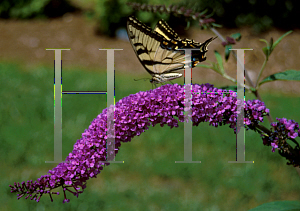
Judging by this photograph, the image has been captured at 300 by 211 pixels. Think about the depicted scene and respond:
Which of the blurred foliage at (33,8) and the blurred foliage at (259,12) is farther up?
the blurred foliage at (33,8)

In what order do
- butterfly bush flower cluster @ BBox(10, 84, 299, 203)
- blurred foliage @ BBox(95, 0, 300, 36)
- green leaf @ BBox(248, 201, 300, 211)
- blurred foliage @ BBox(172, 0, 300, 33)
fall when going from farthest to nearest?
blurred foliage @ BBox(172, 0, 300, 33) → blurred foliage @ BBox(95, 0, 300, 36) → butterfly bush flower cluster @ BBox(10, 84, 299, 203) → green leaf @ BBox(248, 201, 300, 211)

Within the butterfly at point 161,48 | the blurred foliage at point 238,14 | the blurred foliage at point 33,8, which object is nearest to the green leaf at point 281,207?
the butterfly at point 161,48

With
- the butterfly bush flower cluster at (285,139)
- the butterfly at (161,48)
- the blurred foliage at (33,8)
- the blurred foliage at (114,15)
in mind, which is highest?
the blurred foliage at (33,8)

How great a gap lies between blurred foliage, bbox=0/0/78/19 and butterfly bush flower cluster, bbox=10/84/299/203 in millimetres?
9534

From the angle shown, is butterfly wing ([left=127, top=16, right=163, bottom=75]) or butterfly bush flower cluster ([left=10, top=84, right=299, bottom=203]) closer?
butterfly bush flower cluster ([left=10, top=84, right=299, bottom=203])

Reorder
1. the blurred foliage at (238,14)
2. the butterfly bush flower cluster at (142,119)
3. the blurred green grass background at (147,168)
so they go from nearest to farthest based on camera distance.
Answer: the butterfly bush flower cluster at (142,119)
the blurred green grass background at (147,168)
the blurred foliage at (238,14)

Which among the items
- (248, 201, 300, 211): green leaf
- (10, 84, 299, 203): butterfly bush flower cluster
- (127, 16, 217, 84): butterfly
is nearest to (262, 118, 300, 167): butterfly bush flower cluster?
(10, 84, 299, 203): butterfly bush flower cluster

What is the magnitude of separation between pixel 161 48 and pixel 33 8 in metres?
8.83

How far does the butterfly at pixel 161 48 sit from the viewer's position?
275 centimetres

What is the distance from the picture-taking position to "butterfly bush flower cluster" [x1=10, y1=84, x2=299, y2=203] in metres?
1.78

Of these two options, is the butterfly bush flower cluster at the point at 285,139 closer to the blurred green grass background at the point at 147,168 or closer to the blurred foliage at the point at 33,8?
the blurred green grass background at the point at 147,168

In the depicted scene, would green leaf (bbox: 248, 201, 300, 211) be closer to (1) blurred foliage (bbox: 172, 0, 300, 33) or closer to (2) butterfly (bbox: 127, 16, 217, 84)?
(2) butterfly (bbox: 127, 16, 217, 84)

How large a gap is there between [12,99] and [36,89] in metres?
0.50

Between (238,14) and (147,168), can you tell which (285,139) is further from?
(238,14)
